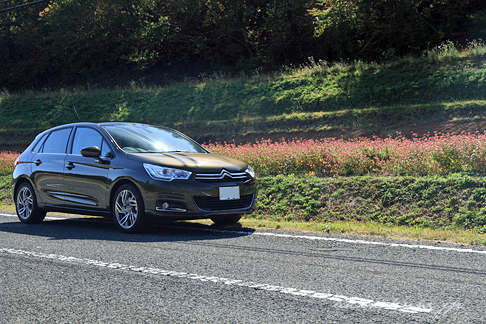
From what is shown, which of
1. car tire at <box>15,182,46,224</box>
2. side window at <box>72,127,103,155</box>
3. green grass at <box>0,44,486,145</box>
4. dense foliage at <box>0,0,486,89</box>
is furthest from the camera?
dense foliage at <box>0,0,486,89</box>

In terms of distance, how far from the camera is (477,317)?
3.64m

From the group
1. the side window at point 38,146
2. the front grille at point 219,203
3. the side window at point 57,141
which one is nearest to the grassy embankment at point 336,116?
the front grille at point 219,203

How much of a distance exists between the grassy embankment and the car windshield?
1.99 meters

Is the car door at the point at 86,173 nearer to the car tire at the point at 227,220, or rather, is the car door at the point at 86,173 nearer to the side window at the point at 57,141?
the side window at the point at 57,141

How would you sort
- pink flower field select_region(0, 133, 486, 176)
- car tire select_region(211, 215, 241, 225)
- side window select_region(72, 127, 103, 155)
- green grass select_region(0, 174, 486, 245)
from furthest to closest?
pink flower field select_region(0, 133, 486, 176)
car tire select_region(211, 215, 241, 225)
side window select_region(72, 127, 103, 155)
green grass select_region(0, 174, 486, 245)

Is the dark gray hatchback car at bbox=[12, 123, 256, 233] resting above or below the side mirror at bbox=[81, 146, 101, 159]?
below

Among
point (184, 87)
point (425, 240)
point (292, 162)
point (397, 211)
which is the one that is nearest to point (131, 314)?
point (425, 240)

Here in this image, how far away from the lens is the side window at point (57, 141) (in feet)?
30.7

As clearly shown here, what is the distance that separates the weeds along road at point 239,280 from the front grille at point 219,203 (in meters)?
0.48

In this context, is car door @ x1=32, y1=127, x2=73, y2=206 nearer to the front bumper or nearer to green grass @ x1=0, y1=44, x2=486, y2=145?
the front bumper

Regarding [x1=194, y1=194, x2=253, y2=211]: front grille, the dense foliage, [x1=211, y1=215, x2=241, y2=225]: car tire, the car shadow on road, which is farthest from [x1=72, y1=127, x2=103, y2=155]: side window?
the dense foliage

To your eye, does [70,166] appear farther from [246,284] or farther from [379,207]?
[379,207]

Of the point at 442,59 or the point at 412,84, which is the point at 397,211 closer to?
the point at 412,84

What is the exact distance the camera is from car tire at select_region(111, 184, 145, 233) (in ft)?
25.1
